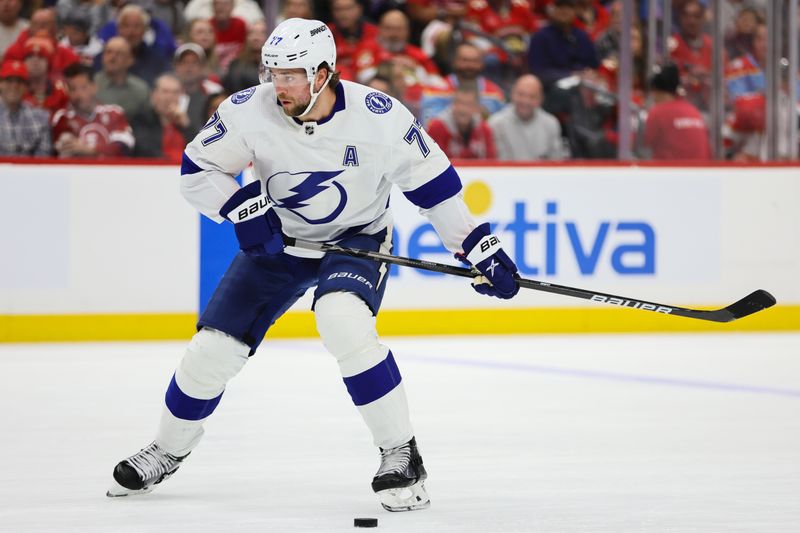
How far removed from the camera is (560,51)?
302 inches

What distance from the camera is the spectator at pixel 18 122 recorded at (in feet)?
21.0

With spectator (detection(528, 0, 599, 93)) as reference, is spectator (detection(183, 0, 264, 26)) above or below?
above

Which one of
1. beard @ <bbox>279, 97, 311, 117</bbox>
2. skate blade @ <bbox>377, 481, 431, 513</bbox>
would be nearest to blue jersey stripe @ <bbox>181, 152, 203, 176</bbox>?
beard @ <bbox>279, 97, 311, 117</bbox>

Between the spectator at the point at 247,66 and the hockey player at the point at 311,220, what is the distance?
144 inches

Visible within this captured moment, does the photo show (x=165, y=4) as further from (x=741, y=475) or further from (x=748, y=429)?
(x=741, y=475)

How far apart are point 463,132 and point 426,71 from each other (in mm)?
529

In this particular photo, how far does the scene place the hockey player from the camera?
3.02 metres

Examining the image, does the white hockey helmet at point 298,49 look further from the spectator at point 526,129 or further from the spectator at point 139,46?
the spectator at point 526,129

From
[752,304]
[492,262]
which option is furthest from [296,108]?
[752,304]

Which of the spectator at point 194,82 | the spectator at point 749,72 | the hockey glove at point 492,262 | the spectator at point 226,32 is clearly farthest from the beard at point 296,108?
the spectator at point 749,72

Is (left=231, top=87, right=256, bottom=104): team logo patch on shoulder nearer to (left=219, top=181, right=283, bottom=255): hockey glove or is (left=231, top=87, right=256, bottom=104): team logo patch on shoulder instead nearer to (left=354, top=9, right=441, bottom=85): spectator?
(left=219, top=181, right=283, bottom=255): hockey glove

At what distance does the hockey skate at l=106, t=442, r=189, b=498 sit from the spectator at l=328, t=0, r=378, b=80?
14.7 ft

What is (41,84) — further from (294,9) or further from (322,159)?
(322,159)

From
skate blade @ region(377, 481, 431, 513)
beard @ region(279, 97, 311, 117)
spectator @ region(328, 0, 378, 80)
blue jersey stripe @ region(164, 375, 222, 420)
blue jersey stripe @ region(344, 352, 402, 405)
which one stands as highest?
beard @ region(279, 97, 311, 117)
